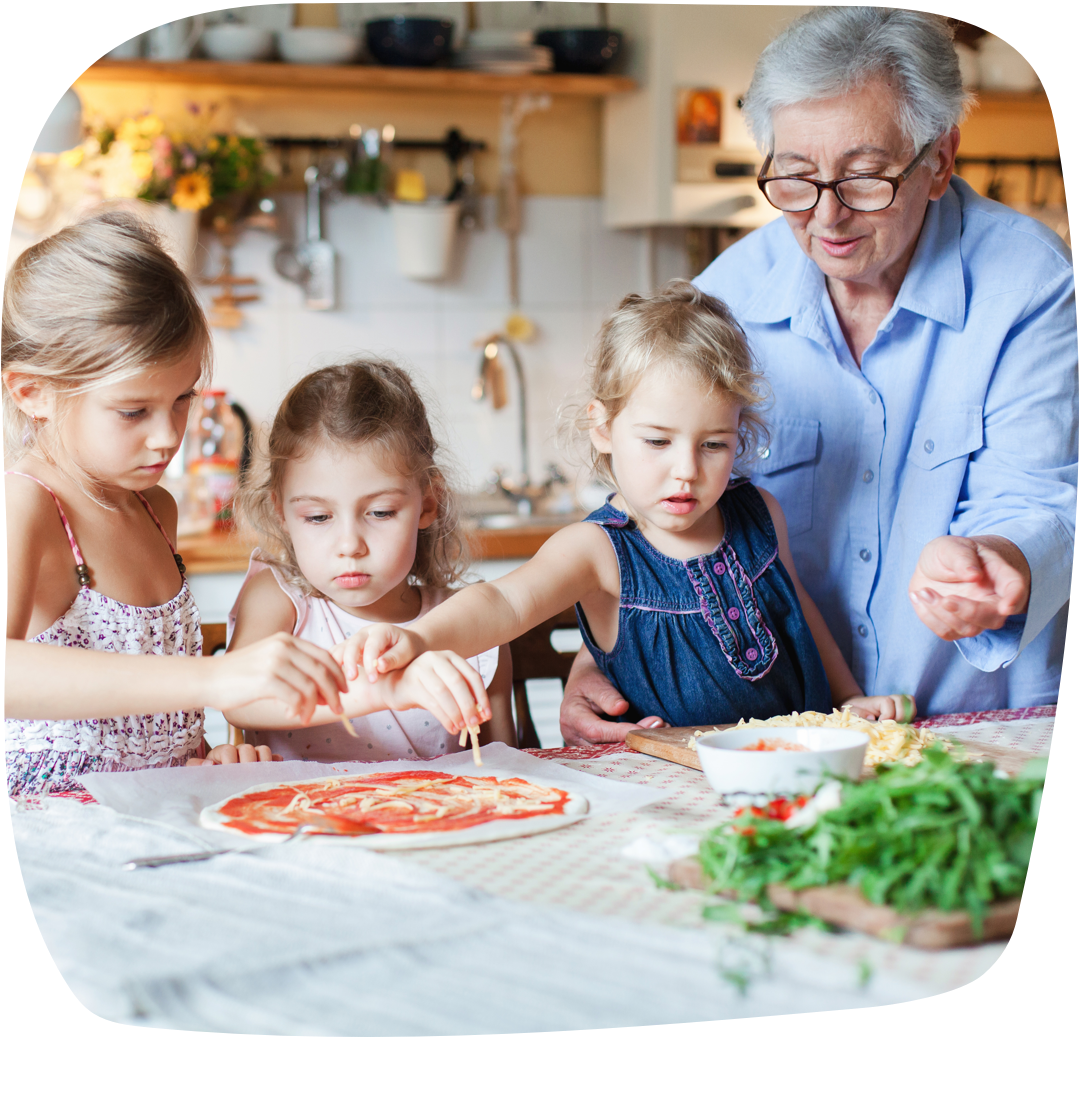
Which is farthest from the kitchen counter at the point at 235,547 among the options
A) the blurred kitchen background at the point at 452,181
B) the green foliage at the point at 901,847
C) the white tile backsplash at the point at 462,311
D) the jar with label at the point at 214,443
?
the green foliage at the point at 901,847

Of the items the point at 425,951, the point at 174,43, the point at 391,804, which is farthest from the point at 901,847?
the point at 174,43

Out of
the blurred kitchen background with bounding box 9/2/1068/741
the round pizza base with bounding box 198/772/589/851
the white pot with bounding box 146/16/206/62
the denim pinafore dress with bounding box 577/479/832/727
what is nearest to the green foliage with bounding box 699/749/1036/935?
the round pizza base with bounding box 198/772/589/851

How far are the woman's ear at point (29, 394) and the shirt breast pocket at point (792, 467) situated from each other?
0.80m

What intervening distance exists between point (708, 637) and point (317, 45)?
1.95 m

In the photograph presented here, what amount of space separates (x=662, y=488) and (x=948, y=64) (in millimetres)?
530

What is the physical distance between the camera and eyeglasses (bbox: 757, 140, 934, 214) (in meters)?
1.20

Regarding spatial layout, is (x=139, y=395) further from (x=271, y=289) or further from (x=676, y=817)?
(x=271, y=289)

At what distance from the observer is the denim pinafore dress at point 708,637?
1.24 metres

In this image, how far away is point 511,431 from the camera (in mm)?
3080

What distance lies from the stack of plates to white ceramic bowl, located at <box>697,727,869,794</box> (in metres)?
2.20

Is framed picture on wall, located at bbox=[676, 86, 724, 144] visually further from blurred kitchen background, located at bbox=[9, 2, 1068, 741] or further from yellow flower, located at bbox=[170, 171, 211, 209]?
yellow flower, located at bbox=[170, 171, 211, 209]

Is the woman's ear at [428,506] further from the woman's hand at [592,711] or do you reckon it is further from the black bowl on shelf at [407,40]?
the black bowl on shelf at [407,40]

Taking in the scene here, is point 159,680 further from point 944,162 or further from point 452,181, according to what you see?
point 452,181

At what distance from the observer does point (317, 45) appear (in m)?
2.65
